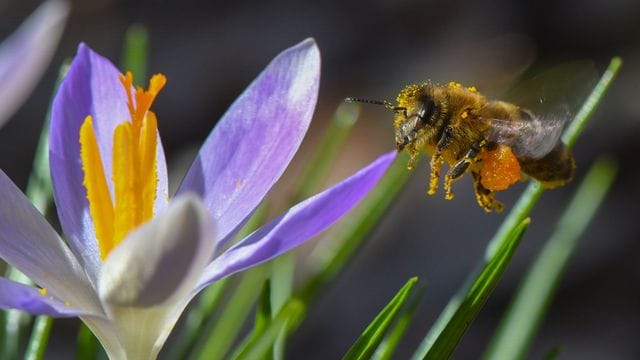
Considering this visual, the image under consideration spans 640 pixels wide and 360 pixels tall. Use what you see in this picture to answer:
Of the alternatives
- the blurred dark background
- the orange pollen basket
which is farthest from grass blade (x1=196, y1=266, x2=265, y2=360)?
the blurred dark background

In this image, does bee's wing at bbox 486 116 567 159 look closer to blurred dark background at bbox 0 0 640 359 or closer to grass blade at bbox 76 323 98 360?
grass blade at bbox 76 323 98 360

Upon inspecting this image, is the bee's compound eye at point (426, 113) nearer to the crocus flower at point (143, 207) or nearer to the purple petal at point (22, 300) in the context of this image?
the crocus flower at point (143, 207)

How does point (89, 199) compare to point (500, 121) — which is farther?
point (500, 121)

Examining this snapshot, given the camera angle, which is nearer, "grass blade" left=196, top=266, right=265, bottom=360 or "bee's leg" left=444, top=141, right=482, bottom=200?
"bee's leg" left=444, top=141, right=482, bottom=200

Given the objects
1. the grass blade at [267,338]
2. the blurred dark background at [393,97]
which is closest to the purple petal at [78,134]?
the grass blade at [267,338]

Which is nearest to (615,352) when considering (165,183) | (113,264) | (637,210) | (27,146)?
(637,210)

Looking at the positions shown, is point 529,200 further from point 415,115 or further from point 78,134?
point 78,134

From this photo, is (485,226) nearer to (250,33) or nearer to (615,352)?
(615,352)
